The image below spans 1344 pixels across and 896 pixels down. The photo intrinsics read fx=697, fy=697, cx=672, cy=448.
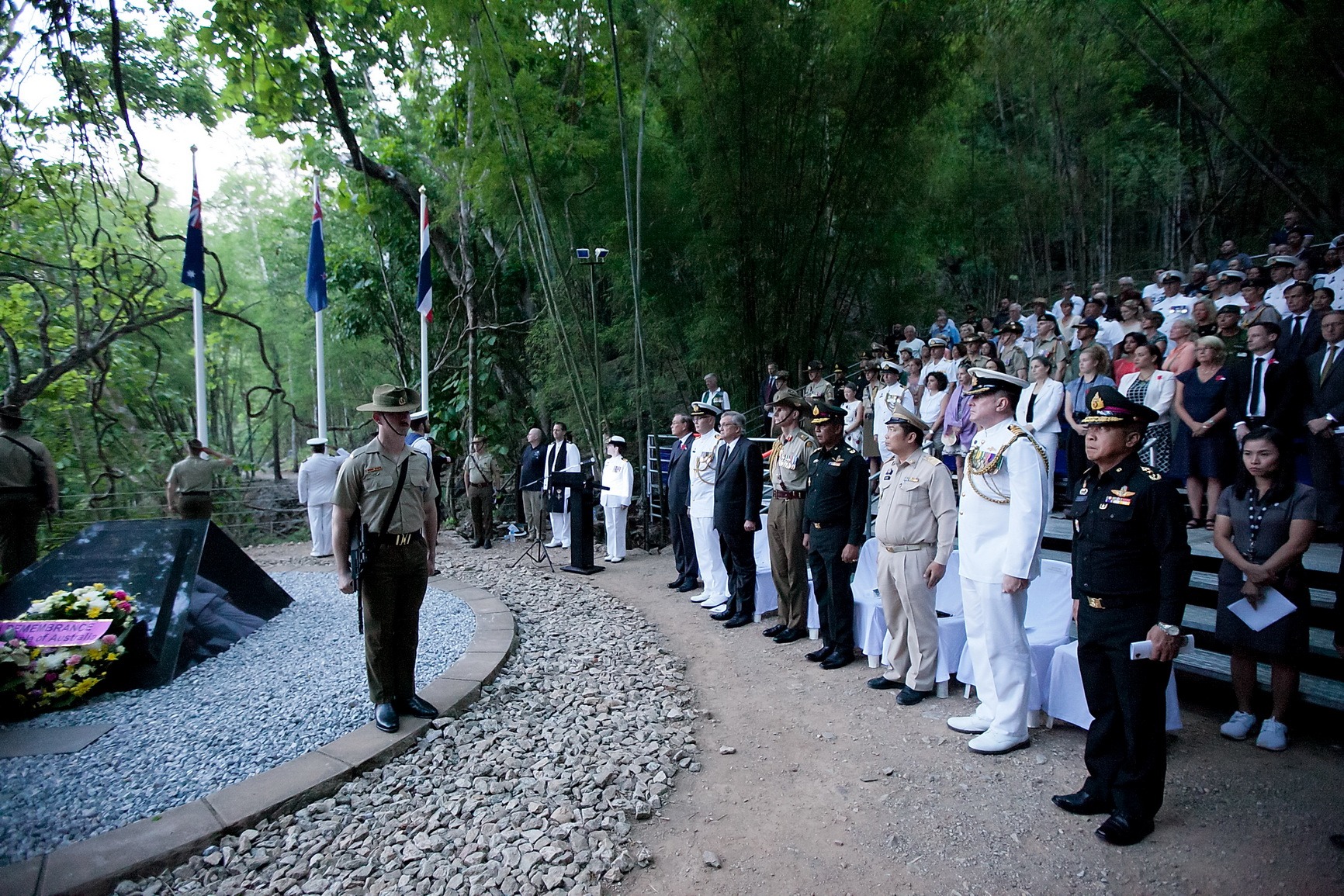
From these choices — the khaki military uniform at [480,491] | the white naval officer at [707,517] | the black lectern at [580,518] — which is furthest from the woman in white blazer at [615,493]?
the khaki military uniform at [480,491]

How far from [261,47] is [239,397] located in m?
24.2

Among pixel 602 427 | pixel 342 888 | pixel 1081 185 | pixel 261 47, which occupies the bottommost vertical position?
pixel 342 888

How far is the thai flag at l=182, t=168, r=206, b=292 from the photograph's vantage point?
5.97 metres

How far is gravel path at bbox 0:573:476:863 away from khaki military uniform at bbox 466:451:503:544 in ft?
11.9

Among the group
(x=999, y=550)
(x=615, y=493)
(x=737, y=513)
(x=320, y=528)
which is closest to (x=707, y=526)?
(x=737, y=513)

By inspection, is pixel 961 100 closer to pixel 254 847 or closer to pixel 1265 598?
pixel 1265 598

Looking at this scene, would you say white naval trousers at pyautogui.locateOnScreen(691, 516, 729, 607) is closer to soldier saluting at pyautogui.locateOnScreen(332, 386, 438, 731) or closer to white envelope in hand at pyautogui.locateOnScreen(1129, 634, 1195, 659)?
soldier saluting at pyautogui.locateOnScreen(332, 386, 438, 731)

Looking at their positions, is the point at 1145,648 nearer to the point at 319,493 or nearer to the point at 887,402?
the point at 887,402

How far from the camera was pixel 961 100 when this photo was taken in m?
11.0

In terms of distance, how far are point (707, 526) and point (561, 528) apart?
327 cm

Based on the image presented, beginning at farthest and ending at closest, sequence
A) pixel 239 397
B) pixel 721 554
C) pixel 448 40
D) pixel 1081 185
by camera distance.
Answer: pixel 239 397, pixel 1081 185, pixel 448 40, pixel 721 554

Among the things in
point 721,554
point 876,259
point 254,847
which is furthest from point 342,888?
point 876,259

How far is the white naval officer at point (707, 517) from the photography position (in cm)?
569

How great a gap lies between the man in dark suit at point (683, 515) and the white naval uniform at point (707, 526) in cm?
56
